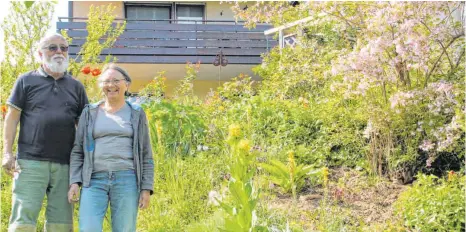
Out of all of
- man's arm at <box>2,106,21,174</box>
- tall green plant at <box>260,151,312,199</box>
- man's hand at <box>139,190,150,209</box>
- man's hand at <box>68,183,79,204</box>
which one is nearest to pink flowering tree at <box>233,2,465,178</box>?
tall green plant at <box>260,151,312,199</box>

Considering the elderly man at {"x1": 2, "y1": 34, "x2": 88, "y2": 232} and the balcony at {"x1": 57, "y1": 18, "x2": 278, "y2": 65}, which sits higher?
the balcony at {"x1": 57, "y1": 18, "x2": 278, "y2": 65}

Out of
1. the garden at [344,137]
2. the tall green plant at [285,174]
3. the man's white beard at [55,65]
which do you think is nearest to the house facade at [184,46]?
the garden at [344,137]

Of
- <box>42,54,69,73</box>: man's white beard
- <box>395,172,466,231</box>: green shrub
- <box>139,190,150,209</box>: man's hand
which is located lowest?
A: <box>395,172,466,231</box>: green shrub

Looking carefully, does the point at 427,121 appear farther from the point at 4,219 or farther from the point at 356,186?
the point at 4,219

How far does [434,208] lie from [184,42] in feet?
44.1

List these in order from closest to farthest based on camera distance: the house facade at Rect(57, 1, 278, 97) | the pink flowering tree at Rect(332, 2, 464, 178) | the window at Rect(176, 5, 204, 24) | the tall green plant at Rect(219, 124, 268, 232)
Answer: the tall green plant at Rect(219, 124, 268, 232)
the pink flowering tree at Rect(332, 2, 464, 178)
the house facade at Rect(57, 1, 278, 97)
the window at Rect(176, 5, 204, 24)

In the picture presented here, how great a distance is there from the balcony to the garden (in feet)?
31.6

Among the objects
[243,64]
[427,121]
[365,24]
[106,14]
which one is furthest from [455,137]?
[243,64]

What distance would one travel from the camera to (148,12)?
19641 mm

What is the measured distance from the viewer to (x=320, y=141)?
730cm

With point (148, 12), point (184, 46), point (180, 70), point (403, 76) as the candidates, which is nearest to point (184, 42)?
point (184, 46)

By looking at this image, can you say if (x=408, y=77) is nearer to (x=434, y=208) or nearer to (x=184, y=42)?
(x=434, y=208)

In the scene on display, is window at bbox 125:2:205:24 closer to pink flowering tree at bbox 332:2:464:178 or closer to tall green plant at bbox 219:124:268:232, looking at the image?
pink flowering tree at bbox 332:2:464:178

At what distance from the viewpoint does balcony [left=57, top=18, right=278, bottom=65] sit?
17.5 m
